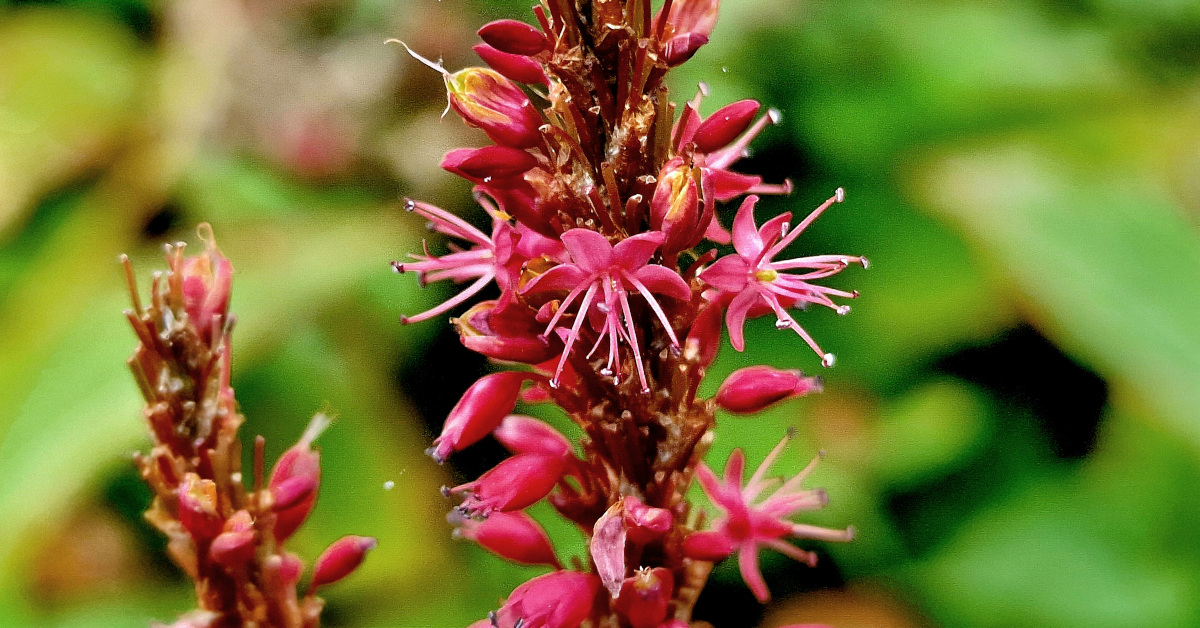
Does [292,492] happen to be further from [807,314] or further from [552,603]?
[807,314]

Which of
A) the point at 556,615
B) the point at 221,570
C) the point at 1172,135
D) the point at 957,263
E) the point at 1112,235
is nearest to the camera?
the point at 556,615

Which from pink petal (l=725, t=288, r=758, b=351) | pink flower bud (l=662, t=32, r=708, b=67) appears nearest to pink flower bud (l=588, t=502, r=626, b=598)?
pink petal (l=725, t=288, r=758, b=351)

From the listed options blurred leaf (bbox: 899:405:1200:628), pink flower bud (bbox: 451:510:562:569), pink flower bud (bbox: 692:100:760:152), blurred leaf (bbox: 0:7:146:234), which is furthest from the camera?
blurred leaf (bbox: 0:7:146:234)

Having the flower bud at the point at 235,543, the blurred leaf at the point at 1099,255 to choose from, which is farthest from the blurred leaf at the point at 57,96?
the blurred leaf at the point at 1099,255

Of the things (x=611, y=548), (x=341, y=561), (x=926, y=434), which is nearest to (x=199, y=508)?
(x=341, y=561)

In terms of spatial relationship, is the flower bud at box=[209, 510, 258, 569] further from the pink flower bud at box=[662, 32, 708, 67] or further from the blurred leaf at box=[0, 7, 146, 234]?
the blurred leaf at box=[0, 7, 146, 234]

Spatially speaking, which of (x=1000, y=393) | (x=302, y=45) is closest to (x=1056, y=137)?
(x=1000, y=393)

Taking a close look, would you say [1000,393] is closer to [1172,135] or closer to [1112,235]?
[1112,235]
